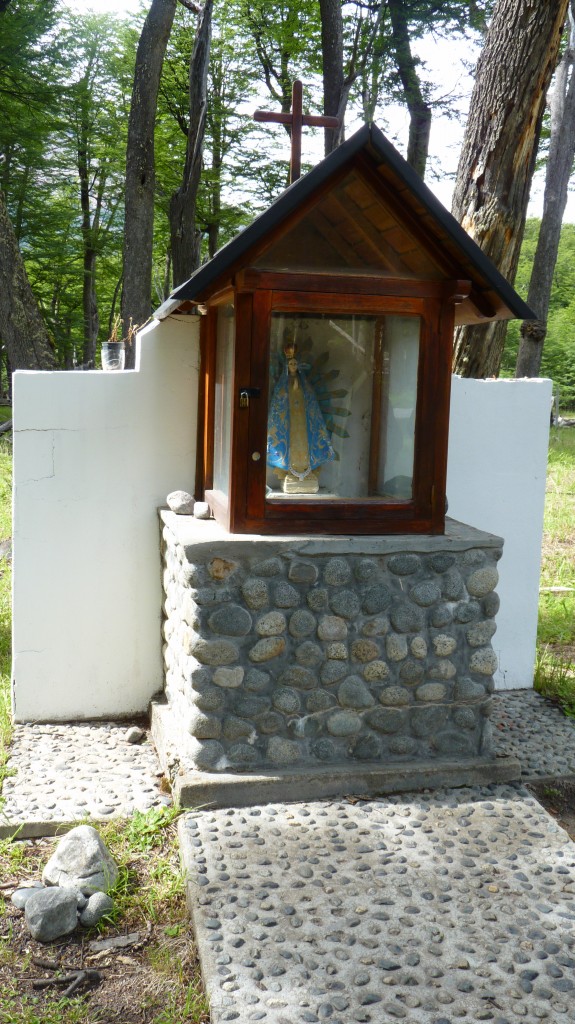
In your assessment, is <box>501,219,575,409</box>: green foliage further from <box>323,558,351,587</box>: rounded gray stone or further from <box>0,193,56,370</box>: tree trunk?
<box>323,558,351,587</box>: rounded gray stone

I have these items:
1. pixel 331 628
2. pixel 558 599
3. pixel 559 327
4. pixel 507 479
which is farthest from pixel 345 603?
pixel 559 327

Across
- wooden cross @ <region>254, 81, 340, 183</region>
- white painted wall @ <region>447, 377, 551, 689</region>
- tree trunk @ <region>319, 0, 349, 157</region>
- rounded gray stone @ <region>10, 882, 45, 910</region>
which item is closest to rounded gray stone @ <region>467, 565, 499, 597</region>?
white painted wall @ <region>447, 377, 551, 689</region>

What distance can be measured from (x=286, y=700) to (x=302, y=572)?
56 cm

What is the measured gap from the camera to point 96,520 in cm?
456

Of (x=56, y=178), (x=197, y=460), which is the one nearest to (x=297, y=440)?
(x=197, y=460)

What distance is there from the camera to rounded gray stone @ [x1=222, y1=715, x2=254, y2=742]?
3734 mm

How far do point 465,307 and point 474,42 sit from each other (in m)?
9.15

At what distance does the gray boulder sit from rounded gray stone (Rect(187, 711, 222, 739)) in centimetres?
60

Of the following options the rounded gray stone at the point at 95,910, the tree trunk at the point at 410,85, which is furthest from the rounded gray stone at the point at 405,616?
the tree trunk at the point at 410,85

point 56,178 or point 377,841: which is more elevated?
point 56,178

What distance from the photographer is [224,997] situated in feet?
8.45

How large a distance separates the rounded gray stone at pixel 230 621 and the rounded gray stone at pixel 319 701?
0.43 metres

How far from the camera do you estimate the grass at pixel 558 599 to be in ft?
17.6

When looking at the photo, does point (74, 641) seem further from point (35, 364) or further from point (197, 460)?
point (35, 364)
